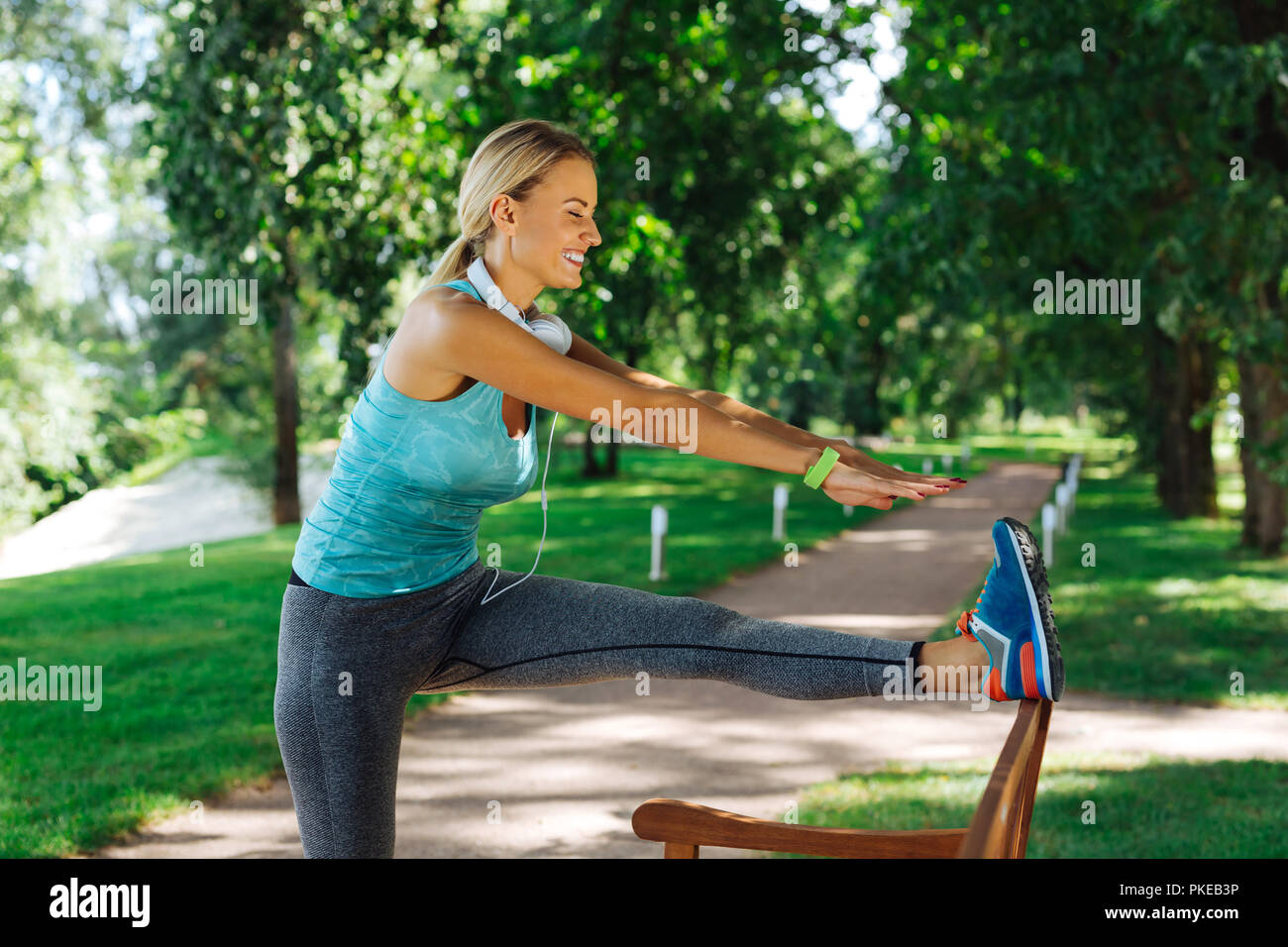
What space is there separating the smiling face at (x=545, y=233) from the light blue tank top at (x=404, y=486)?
0.13 meters

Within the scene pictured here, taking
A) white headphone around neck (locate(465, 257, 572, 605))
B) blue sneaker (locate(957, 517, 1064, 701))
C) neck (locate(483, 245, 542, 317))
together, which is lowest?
blue sneaker (locate(957, 517, 1064, 701))

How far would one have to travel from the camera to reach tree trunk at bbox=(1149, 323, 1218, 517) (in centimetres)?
1844

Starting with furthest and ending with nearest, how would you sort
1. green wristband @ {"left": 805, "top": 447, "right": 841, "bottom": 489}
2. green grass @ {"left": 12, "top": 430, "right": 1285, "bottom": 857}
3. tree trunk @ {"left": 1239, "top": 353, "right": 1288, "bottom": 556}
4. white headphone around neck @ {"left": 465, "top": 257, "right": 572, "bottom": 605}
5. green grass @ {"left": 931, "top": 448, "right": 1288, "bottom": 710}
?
tree trunk @ {"left": 1239, "top": 353, "right": 1288, "bottom": 556}, green grass @ {"left": 931, "top": 448, "right": 1288, "bottom": 710}, green grass @ {"left": 12, "top": 430, "right": 1285, "bottom": 857}, white headphone around neck @ {"left": 465, "top": 257, "right": 572, "bottom": 605}, green wristband @ {"left": 805, "top": 447, "right": 841, "bottom": 489}

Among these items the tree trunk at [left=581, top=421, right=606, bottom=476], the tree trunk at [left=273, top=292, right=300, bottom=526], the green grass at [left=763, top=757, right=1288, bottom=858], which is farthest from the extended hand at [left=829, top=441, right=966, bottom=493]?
the tree trunk at [left=581, top=421, right=606, bottom=476]

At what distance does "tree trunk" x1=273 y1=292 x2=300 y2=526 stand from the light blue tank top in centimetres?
1783

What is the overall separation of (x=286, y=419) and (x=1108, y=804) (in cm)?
1679

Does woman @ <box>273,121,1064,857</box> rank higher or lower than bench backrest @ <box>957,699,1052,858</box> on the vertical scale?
higher

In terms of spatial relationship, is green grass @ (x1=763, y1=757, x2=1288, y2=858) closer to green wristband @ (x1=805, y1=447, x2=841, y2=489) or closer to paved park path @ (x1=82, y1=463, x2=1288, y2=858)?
paved park path @ (x1=82, y1=463, x2=1288, y2=858)

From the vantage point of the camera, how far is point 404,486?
244 cm

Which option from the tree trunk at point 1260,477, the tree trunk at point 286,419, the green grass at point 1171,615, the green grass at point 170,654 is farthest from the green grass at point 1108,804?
the tree trunk at point 286,419

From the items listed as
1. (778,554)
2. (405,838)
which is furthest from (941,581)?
(405,838)

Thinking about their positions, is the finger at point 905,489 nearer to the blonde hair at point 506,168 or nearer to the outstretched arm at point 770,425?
the outstretched arm at point 770,425
